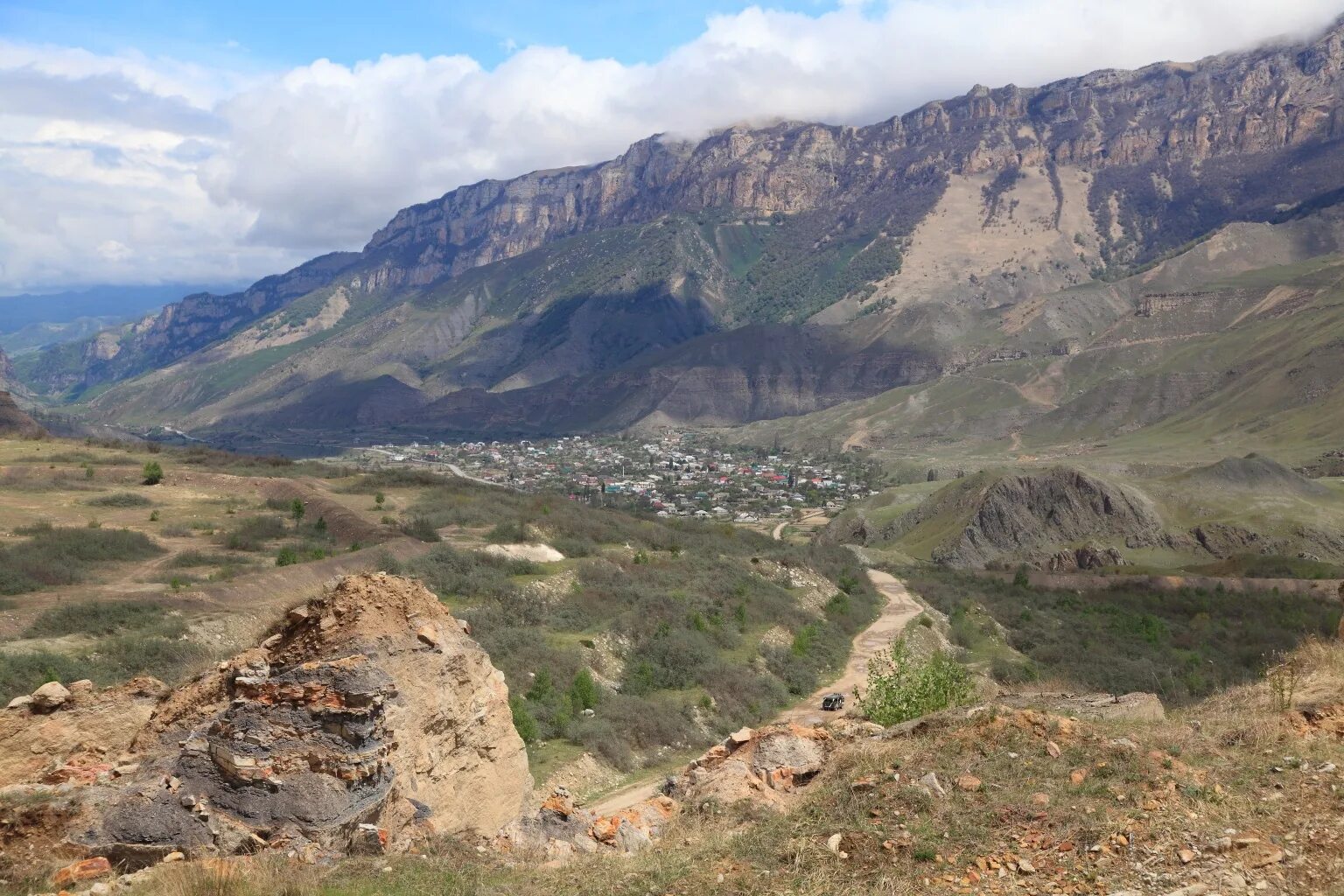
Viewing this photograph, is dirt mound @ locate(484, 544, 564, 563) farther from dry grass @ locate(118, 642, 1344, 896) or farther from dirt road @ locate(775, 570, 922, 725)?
dry grass @ locate(118, 642, 1344, 896)

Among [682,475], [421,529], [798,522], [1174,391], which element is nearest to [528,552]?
[421,529]

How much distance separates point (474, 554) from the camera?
5266cm

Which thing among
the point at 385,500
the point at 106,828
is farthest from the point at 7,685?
the point at 385,500

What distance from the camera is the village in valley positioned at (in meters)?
130

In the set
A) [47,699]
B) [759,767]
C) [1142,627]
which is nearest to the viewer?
[47,699]

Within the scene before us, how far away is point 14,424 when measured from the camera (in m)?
106

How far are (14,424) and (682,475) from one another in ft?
305

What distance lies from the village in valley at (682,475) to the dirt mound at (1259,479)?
45.6m

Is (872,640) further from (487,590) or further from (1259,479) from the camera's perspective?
(1259,479)

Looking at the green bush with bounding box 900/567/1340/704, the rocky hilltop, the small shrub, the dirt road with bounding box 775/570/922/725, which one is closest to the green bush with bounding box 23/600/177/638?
the small shrub

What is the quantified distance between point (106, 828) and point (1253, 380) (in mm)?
164547

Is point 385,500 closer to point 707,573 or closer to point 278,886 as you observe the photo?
point 707,573

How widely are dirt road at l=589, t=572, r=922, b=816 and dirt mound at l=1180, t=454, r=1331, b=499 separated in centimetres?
4313

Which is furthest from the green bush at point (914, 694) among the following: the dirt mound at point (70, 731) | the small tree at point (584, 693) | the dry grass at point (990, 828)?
the dirt mound at point (70, 731)
